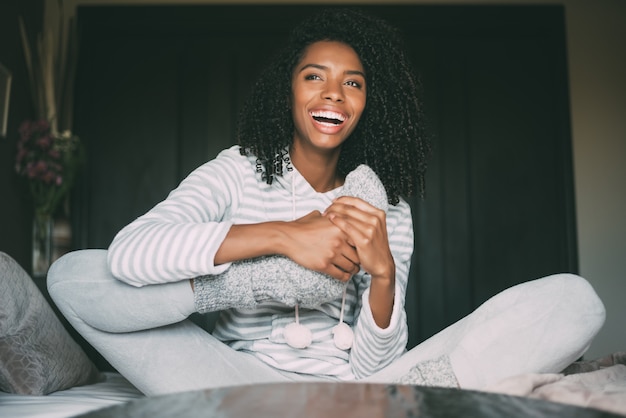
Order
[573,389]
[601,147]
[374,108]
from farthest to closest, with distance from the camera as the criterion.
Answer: [601,147] → [374,108] → [573,389]

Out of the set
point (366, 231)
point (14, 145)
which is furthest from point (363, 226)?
point (14, 145)

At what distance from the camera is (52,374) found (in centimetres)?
149

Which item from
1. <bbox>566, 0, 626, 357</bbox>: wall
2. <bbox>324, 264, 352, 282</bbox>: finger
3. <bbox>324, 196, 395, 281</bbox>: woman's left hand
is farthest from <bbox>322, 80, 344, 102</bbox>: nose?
<bbox>566, 0, 626, 357</bbox>: wall

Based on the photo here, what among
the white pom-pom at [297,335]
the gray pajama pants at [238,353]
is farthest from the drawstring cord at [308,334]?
the gray pajama pants at [238,353]

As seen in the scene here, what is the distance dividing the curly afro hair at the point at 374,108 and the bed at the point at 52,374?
66cm

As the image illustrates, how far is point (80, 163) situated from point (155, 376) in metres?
2.14

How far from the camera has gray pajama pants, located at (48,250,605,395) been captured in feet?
3.69

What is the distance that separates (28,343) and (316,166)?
2.68 ft

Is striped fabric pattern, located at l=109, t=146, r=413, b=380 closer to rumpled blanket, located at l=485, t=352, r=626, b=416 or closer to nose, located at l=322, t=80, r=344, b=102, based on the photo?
nose, located at l=322, t=80, r=344, b=102

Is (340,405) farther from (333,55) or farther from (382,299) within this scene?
(333,55)

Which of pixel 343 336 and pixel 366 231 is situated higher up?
pixel 366 231

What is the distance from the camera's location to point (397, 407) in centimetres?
66

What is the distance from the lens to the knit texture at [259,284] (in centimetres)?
117

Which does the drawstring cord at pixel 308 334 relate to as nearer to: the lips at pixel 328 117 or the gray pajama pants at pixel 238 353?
the gray pajama pants at pixel 238 353
